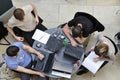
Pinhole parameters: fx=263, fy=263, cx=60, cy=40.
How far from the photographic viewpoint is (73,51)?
11.9 feet

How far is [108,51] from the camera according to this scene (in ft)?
12.0

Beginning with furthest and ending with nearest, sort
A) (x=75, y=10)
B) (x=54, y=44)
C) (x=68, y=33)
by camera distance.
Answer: (x=75, y=10), (x=68, y=33), (x=54, y=44)

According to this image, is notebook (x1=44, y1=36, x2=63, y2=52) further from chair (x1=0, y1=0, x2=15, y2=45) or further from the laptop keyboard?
chair (x1=0, y1=0, x2=15, y2=45)

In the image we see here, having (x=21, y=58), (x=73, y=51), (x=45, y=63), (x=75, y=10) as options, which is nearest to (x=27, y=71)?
(x=21, y=58)

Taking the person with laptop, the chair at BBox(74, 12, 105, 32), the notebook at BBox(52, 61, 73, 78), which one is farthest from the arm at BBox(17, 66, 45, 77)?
the chair at BBox(74, 12, 105, 32)

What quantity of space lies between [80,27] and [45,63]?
72cm

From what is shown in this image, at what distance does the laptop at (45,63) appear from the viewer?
3.66m

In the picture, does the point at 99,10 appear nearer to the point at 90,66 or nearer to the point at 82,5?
the point at 82,5

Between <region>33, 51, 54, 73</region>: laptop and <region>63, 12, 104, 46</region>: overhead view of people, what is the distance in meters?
0.38

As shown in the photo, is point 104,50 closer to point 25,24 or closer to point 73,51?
point 73,51

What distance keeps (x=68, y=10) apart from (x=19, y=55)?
4.81 feet

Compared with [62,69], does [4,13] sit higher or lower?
higher

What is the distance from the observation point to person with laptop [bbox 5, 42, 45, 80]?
356 centimetres

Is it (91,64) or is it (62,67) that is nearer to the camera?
(62,67)
